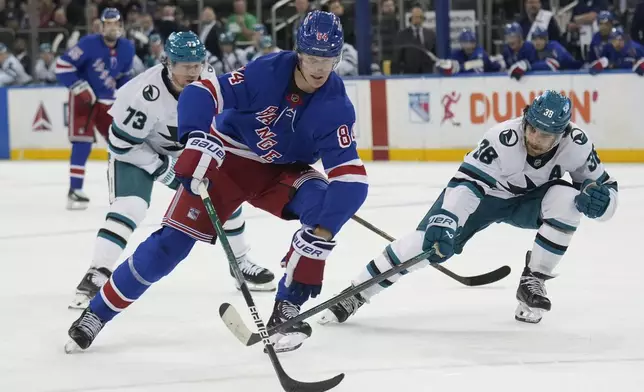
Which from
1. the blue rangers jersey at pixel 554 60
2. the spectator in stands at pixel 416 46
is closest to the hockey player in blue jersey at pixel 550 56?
the blue rangers jersey at pixel 554 60

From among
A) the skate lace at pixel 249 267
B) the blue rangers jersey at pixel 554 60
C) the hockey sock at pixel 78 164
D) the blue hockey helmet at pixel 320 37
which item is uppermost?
the blue hockey helmet at pixel 320 37

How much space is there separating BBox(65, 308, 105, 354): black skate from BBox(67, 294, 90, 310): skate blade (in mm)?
722

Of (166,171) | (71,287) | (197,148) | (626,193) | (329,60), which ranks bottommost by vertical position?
(626,193)

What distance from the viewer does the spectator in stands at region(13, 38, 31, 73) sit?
13438 millimetres

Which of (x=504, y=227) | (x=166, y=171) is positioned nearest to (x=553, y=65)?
(x=504, y=227)

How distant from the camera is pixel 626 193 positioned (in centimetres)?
760

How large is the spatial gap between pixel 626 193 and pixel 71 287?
4.25 metres

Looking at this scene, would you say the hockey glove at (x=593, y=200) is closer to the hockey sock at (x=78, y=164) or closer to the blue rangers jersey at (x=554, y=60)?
the hockey sock at (x=78, y=164)

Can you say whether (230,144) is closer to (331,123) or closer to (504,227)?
(331,123)

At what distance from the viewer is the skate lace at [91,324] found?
3531 mm

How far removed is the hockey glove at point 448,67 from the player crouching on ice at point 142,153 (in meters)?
5.93

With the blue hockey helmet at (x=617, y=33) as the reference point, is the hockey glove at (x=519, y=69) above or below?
below

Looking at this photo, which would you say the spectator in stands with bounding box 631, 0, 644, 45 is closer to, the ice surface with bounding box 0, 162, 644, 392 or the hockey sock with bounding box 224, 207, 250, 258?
the ice surface with bounding box 0, 162, 644, 392

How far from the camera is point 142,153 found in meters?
4.50
